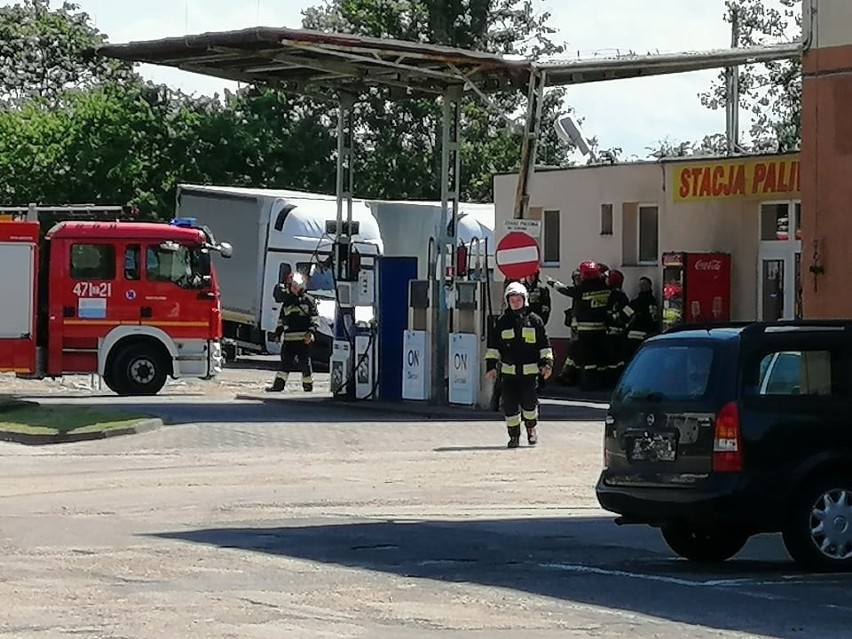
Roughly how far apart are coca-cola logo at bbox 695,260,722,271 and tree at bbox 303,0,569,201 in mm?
25728

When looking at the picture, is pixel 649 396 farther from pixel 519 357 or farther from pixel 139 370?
pixel 139 370

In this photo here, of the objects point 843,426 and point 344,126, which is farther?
point 344,126

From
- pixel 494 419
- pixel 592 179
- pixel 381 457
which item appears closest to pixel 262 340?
pixel 592 179

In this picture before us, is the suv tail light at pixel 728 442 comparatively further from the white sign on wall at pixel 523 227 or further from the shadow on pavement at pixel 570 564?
the white sign on wall at pixel 523 227

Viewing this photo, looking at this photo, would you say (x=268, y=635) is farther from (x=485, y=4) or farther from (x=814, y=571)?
(x=485, y=4)

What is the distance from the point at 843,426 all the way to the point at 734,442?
0.78 meters

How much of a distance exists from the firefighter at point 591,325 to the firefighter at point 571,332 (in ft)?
0.40

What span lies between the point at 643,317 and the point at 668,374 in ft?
63.3

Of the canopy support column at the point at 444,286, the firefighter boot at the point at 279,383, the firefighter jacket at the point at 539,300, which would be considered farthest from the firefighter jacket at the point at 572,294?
the firefighter boot at the point at 279,383

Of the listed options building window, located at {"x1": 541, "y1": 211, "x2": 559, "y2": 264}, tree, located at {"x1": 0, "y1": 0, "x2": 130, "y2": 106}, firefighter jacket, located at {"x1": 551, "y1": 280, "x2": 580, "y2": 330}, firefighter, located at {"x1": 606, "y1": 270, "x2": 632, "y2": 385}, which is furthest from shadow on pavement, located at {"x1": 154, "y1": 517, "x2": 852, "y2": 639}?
tree, located at {"x1": 0, "y1": 0, "x2": 130, "y2": 106}

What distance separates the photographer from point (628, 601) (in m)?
11.1

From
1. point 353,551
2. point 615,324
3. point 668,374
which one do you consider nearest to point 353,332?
point 615,324

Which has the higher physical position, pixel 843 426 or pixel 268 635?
pixel 843 426

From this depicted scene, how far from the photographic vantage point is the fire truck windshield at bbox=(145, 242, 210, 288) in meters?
30.3
